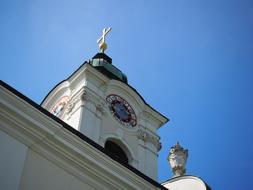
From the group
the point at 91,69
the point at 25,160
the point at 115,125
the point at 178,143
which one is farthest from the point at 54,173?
the point at 178,143

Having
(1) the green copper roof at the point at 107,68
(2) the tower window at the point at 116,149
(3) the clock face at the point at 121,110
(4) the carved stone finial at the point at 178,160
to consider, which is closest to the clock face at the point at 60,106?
(3) the clock face at the point at 121,110

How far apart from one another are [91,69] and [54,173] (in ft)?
25.8

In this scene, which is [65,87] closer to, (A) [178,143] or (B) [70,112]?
(B) [70,112]

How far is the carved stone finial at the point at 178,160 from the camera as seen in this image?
19.9 meters

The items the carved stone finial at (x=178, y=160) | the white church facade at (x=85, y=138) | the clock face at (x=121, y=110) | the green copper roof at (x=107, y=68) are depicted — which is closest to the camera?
the white church facade at (x=85, y=138)

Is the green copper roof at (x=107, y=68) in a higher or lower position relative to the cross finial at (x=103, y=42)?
lower

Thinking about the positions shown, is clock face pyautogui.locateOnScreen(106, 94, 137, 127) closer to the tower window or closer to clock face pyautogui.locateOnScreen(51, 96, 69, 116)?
the tower window

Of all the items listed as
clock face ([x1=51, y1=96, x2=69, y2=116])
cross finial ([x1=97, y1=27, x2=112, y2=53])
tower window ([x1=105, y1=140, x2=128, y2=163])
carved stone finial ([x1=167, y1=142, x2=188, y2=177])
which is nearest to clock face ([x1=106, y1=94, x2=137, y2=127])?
tower window ([x1=105, y1=140, x2=128, y2=163])

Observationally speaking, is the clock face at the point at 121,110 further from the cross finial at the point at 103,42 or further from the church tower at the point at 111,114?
the cross finial at the point at 103,42

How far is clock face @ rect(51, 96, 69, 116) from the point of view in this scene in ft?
63.5

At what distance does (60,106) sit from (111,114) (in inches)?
83.4

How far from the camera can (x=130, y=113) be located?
1925cm

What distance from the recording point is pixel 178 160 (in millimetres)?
19922

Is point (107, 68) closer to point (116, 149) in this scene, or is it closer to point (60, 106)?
point (60, 106)
